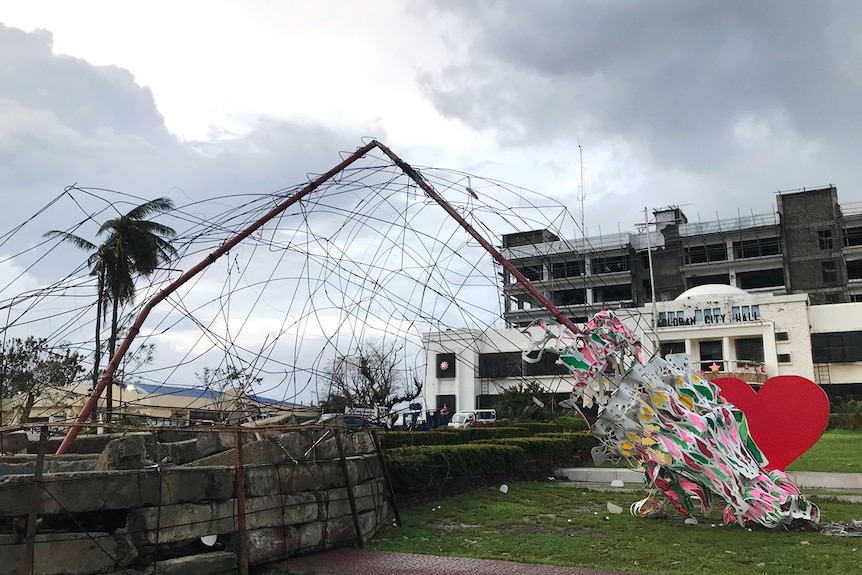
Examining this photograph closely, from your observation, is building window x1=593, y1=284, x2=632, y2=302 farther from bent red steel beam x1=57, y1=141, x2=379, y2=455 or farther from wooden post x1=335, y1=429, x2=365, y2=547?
wooden post x1=335, y1=429, x2=365, y2=547

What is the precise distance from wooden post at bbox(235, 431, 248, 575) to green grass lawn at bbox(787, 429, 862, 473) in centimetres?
1732

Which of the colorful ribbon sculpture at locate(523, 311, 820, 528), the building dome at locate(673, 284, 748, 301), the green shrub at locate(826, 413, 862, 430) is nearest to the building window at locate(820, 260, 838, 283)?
the building dome at locate(673, 284, 748, 301)

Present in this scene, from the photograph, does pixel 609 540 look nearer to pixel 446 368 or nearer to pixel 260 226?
pixel 260 226

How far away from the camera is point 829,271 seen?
6700cm

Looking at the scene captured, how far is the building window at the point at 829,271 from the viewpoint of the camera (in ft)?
218

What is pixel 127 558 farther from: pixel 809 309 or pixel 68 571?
pixel 809 309

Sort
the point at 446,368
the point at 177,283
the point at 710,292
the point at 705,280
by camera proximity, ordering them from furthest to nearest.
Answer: the point at 705,280, the point at 446,368, the point at 710,292, the point at 177,283

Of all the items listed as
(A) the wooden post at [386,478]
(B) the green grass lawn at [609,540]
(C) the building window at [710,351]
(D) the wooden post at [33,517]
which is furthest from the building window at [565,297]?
(D) the wooden post at [33,517]

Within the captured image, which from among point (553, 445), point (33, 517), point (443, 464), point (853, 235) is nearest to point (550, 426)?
point (553, 445)

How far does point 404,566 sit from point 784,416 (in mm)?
7737

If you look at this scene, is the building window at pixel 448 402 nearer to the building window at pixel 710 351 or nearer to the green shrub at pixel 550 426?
the building window at pixel 710 351

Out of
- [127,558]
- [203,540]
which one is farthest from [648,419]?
[127,558]

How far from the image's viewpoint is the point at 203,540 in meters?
8.56

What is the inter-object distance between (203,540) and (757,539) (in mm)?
8027
